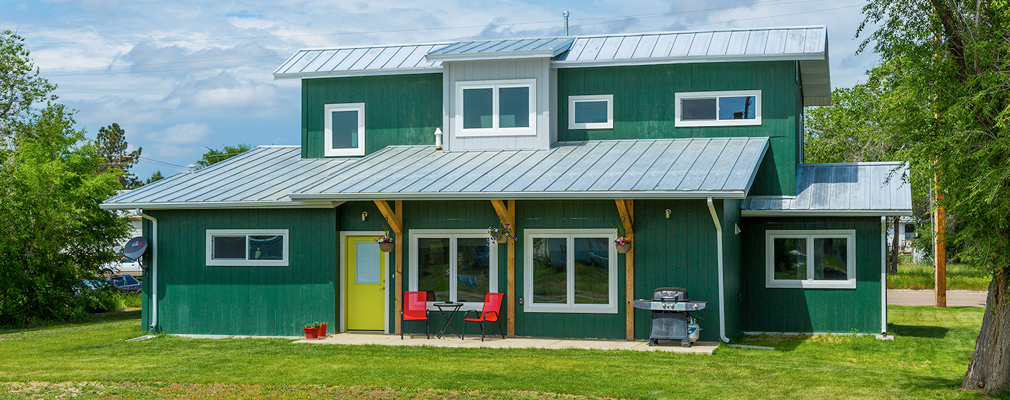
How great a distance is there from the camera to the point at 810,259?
15164mm

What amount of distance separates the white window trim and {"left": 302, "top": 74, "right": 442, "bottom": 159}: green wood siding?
9.55 ft

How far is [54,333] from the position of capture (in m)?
16.6

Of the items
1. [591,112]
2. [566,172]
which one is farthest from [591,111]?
[566,172]

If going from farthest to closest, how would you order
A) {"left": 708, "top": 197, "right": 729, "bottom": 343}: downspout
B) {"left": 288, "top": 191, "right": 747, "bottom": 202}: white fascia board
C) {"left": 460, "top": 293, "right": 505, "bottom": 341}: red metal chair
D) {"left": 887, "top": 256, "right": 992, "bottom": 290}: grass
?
{"left": 887, "top": 256, "right": 992, "bottom": 290}: grass → {"left": 460, "top": 293, "right": 505, "bottom": 341}: red metal chair → {"left": 708, "top": 197, "right": 729, "bottom": 343}: downspout → {"left": 288, "top": 191, "right": 747, "bottom": 202}: white fascia board

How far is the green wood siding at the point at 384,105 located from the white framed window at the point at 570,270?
389 cm

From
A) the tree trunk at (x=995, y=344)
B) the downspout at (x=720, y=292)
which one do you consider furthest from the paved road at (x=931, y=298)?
the tree trunk at (x=995, y=344)

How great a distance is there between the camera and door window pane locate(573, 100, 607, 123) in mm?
16344

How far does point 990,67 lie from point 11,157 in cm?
1933

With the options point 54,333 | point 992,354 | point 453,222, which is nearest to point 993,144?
point 992,354

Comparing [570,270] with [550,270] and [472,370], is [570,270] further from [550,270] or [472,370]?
[472,370]

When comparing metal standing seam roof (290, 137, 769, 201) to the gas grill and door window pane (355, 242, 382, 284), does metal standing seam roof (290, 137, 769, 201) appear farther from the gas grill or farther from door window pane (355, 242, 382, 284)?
the gas grill

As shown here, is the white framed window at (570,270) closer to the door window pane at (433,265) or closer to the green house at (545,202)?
the green house at (545,202)

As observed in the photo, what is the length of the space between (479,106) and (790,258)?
5.89 m

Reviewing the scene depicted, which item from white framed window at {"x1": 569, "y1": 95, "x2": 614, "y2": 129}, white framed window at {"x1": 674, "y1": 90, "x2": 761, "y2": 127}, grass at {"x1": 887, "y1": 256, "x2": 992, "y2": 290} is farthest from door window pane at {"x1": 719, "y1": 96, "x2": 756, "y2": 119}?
grass at {"x1": 887, "y1": 256, "x2": 992, "y2": 290}
